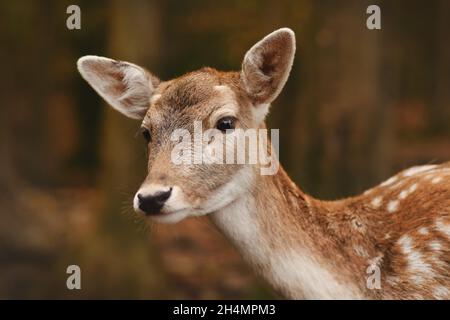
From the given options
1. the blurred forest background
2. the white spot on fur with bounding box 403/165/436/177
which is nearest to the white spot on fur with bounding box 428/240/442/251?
the white spot on fur with bounding box 403/165/436/177

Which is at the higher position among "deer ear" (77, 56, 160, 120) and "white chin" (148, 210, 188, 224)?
"deer ear" (77, 56, 160, 120)

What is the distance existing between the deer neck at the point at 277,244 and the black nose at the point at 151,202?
504mm

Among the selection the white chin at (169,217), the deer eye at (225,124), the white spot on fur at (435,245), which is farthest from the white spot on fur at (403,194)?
the white chin at (169,217)

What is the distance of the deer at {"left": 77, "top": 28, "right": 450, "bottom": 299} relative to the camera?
4.95m

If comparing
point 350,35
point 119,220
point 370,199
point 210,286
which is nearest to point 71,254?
point 119,220

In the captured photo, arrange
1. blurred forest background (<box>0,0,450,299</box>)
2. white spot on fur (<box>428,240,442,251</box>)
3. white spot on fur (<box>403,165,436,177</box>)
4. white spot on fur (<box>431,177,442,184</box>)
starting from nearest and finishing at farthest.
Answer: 1. white spot on fur (<box>428,240,442,251</box>)
2. white spot on fur (<box>431,177,442,184</box>)
3. white spot on fur (<box>403,165,436,177</box>)
4. blurred forest background (<box>0,0,450,299</box>)

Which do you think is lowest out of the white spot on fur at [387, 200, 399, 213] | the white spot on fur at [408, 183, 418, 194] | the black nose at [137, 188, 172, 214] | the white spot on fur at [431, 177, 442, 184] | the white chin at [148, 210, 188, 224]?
Answer: the white chin at [148, 210, 188, 224]

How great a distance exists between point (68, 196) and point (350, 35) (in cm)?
911

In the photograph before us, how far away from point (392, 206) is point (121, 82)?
1792 millimetres

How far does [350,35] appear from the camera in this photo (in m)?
8.48

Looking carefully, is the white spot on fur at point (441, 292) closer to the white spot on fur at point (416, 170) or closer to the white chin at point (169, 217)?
the white spot on fur at point (416, 170)

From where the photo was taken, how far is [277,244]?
5039mm

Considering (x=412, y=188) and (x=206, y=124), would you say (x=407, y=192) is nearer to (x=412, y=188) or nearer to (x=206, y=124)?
(x=412, y=188)

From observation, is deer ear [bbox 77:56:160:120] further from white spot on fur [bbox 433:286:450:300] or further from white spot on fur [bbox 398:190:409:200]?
white spot on fur [bbox 433:286:450:300]
